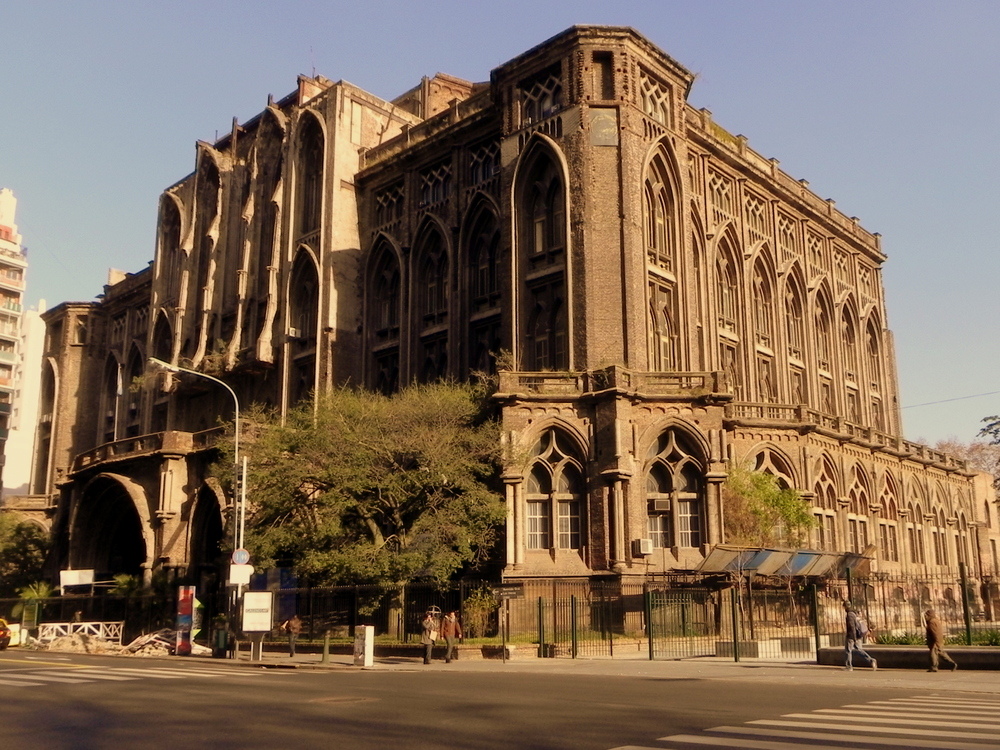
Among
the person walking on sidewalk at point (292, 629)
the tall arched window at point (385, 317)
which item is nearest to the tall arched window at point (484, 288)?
the tall arched window at point (385, 317)

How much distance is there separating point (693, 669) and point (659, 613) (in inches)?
230

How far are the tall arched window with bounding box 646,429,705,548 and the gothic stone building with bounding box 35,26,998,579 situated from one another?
10 centimetres

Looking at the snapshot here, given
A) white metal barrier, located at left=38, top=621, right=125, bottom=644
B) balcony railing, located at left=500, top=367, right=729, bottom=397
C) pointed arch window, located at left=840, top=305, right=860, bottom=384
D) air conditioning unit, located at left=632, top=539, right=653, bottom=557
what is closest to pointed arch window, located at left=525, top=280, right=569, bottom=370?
balcony railing, located at left=500, top=367, right=729, bottom=397

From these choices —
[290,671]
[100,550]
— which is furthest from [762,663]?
[100,550]

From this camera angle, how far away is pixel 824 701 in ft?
51.0

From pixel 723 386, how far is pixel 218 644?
61.5ft

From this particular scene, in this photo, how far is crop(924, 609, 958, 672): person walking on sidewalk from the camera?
2133cm

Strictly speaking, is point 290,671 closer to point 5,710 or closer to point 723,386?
point 5,710

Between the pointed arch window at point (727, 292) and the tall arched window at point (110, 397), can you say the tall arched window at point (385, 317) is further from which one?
the tall arched window at point (110, 397)

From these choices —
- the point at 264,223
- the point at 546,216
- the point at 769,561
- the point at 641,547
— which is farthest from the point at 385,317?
the point at 769,561

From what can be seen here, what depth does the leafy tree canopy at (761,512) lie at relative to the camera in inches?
1393

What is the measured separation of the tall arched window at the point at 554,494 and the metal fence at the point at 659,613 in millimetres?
1834

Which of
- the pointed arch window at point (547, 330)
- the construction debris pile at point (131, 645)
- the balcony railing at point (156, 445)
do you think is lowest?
the construction debris pile at point (131, 645)

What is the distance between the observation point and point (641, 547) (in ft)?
105
